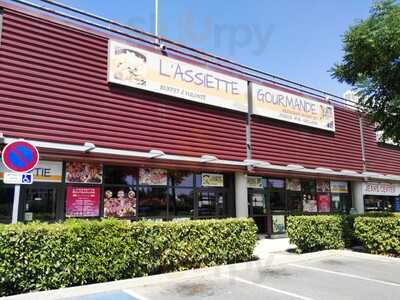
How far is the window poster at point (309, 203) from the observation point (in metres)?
19.2

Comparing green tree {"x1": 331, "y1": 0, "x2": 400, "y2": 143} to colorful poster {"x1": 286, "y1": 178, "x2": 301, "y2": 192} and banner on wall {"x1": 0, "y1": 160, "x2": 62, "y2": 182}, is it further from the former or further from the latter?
banner on wall {"x1": 0, "y1": 160, "x2": 62, "y2": 182}

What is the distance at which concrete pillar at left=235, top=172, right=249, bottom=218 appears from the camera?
15570 millimetres

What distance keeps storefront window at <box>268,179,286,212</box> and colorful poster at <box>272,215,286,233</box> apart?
0.32 metres

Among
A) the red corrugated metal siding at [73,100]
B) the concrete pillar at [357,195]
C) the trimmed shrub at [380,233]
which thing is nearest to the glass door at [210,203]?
the red corrugated metal siding at [73,100]

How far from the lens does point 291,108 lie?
1817 centimetres

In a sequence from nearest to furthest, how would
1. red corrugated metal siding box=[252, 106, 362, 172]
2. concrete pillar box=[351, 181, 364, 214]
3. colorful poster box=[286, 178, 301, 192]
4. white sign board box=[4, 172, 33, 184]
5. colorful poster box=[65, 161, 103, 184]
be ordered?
1. white sign board box=[4, 172, 33, 184]
2. colorful poster box=[65, 161, 103, 184]
3. red corrugated metal siding box=[252, 106, 362, 172]
4. colorful poster box=[286, 178, 301, 192]
5. concrete pillar box=[351, 181, 364, 214]

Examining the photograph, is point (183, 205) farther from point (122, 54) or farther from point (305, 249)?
point (122, 54)

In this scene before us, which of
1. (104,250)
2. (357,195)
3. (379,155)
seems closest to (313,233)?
(104,250)

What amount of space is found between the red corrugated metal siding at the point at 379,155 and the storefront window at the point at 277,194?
668 cm

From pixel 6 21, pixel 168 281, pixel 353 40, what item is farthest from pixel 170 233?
pixel 353 40

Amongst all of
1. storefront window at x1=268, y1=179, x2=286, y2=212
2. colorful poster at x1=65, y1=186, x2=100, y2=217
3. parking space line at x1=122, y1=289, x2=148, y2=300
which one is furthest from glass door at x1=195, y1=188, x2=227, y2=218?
parking space line at x1=122, y1=289, x2=148, y2=300

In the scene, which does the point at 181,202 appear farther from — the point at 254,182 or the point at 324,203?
the point at 324,203

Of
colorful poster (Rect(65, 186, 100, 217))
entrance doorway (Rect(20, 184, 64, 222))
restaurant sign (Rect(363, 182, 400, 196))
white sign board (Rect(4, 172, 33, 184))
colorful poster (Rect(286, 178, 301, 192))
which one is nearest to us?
white sign board (Rect(4, 172, 33, 184))

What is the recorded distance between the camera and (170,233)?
30.0 feet
